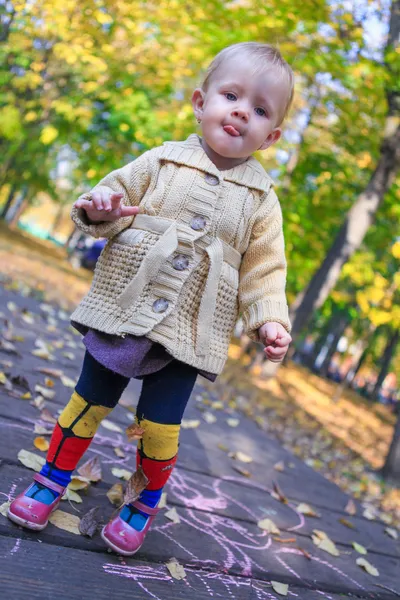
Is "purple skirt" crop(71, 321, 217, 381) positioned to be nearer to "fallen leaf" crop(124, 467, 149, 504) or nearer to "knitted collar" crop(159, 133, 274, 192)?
"fallen leaf" crop(124, 467, 149, 504)

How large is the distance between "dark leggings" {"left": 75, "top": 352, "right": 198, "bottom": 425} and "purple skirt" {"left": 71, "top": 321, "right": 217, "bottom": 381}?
0.06 meters

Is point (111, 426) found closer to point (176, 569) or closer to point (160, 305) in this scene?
Result: point (176, 569)

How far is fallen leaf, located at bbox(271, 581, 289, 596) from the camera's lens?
219 cm

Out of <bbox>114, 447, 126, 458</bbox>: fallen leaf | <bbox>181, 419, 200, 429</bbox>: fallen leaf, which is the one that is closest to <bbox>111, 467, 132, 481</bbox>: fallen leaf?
<bbox>114, 447, 126, 458</bbox>: fallen leaf

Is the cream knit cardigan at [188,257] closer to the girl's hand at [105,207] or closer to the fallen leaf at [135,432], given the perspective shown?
the girl's hand at [105,207]

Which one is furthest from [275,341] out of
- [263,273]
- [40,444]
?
[40,444]

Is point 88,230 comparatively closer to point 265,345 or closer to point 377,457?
point 265,345

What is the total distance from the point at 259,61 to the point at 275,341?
0.93m

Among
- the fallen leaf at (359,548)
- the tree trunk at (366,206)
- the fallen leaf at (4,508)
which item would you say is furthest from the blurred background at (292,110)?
the fallen leaf at (4,508)

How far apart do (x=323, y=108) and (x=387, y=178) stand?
133 inches

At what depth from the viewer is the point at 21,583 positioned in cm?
155

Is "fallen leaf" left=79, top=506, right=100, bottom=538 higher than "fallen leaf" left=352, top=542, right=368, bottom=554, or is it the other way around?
"fallen leaf" left=352, top=542, right=368, bottom=554

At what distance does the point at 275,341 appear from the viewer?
1927mm

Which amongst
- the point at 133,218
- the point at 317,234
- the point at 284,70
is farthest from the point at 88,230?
the point at 317,234
